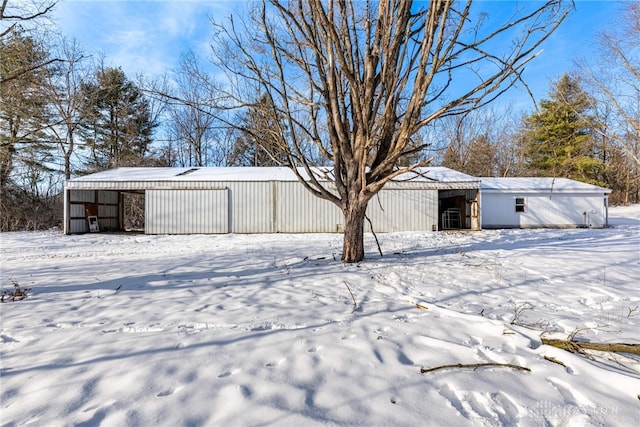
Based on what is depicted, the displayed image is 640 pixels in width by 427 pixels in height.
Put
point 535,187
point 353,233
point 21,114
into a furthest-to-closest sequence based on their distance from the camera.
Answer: point 535,187, point 21,114, point 353,233

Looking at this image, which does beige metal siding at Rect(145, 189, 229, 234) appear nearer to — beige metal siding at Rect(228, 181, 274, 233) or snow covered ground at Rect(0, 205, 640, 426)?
beige metal siding at Rect(228, 181, 274, 233)

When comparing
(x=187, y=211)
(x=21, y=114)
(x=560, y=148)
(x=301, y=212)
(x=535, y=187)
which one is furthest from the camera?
(x=560, y=148)

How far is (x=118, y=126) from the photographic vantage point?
22.8 metres

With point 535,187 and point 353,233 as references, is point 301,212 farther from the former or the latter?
point 535,187

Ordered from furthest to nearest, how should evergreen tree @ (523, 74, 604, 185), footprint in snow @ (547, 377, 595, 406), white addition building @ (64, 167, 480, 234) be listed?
evergreen tree @ (523, 74, 604, 185), white addition building @ (64, 167, 480, 234), footprint in snow @ (547, 377, 595, 406)

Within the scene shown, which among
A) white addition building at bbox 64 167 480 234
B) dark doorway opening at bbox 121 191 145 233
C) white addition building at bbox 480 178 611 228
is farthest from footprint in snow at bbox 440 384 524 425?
dark doorway opening at bbox 121 191 145 233

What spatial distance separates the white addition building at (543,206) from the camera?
15828 mm

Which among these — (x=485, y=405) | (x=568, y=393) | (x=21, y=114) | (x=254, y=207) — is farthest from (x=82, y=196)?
(x=568, y=393)

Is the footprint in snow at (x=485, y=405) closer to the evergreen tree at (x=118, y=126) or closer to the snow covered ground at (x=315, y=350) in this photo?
the snow covered ground at (x=315, y=350)

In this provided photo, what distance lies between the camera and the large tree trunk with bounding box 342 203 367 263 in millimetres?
5955

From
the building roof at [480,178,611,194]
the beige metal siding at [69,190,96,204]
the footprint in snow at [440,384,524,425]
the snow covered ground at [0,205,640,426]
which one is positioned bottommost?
the footprint in snow at [440,384,524,425]

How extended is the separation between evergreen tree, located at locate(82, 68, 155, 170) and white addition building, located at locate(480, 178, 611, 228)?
2521 cm

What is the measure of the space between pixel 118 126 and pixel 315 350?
90.1ft

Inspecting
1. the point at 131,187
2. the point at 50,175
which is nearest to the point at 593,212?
the point at 131,187
